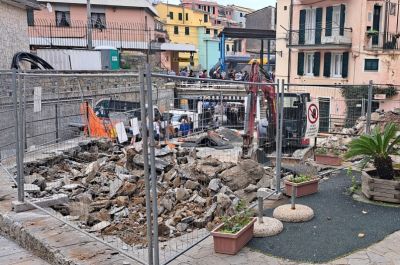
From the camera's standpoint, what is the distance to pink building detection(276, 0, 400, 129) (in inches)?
1132

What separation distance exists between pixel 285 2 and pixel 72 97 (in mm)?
26030

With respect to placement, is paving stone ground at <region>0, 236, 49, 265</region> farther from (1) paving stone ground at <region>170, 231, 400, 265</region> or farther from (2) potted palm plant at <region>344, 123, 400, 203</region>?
(2) potted palm plant at <region>344, 123, 400, 203</region>

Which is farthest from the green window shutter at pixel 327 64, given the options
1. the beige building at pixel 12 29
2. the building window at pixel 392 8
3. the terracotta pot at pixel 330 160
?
the terracotta pot at pixel 330 160

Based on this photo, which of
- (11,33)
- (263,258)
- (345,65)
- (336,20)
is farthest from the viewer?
(336,20)

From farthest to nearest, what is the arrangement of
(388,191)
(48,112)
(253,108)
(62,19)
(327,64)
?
(62,19), (327,64), (253,108), (48,112), (388,191)

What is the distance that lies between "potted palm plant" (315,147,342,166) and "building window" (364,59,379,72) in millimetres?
Result: 21529

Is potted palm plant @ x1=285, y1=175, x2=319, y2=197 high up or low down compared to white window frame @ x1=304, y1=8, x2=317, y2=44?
down

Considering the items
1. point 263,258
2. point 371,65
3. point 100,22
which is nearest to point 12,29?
point 263,258

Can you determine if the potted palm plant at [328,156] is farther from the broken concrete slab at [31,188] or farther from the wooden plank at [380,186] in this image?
the broken concrete slab at [31,188]

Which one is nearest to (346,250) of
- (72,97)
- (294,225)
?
(294,225)

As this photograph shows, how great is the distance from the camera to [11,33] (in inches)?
742

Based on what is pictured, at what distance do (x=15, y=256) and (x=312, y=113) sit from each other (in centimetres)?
511

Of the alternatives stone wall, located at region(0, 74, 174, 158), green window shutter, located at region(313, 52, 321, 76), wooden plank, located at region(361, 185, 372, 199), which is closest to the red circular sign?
wooden plank, located at region(361, 185, 372, 199)

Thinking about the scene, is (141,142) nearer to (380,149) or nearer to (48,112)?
(48,112)
